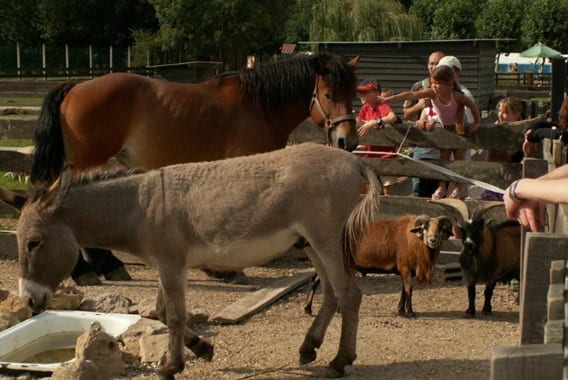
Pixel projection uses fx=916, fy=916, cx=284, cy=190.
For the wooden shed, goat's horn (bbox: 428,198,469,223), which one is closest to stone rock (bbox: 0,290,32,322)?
goat's horn (bbox: 428,198,469,223)

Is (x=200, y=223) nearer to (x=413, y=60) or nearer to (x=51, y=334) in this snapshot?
(x=51, y=334)

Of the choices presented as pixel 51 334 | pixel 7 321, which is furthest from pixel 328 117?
pixel 7 321

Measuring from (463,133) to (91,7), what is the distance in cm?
4342

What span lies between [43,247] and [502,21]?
2334 inches

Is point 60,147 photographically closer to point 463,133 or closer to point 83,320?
point 83,320

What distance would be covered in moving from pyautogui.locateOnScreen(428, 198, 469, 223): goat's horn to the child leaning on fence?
0.84 metres

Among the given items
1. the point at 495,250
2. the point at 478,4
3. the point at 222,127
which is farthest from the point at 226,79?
the point at 478,4

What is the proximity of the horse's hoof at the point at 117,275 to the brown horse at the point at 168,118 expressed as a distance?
101 centimetres

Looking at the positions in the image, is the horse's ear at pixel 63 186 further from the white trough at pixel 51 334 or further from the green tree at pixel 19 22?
the green tree at pixel 19 22

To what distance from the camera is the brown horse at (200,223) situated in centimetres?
570

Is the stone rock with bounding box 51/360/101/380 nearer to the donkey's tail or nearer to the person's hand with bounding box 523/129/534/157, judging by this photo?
the donkey's tail

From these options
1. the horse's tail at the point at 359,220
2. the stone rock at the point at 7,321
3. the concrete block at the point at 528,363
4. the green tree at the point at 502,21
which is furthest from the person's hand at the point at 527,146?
the green tree at the point at 502,21

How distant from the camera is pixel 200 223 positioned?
5781 millimetres

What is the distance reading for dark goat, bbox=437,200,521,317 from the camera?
7.60m
